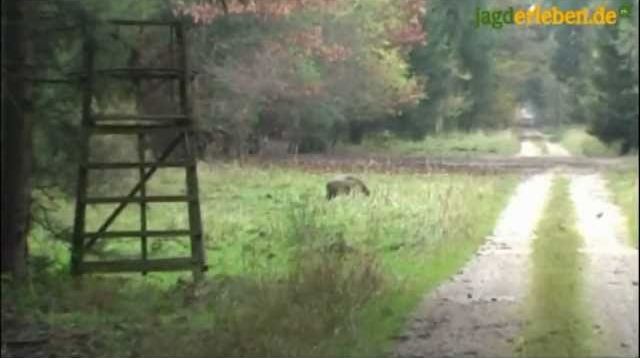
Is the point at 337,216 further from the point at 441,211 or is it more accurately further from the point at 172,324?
the point at 172,324

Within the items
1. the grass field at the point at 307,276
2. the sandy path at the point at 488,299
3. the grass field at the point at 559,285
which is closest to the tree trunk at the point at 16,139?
the grass field at the point at 307,276

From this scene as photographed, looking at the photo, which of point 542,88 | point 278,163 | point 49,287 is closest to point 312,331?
point 278,163

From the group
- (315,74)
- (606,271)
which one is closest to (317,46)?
(315,74)

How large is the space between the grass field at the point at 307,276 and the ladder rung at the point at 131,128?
1.63 ft

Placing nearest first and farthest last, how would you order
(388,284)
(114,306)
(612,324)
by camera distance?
1. (612,324)
2. (388,284)
3. (114,306)

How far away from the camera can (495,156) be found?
382 centimetres

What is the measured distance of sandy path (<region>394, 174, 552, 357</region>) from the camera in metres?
3.75

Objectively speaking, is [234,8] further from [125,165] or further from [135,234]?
[135,234]

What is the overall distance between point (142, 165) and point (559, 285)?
2.64 m

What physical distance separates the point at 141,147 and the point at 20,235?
0.77 metres

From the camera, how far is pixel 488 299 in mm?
4145

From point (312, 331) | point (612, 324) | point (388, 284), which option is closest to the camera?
point (612, 324)

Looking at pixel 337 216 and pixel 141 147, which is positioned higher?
pixel 141 147

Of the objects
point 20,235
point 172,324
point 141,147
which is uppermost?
point 141,147
